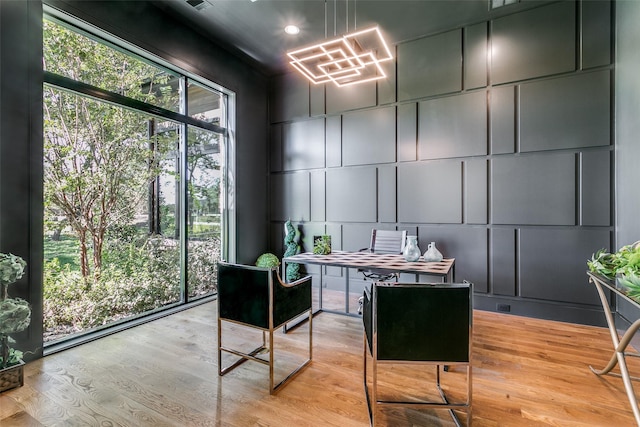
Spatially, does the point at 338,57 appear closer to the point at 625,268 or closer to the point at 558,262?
the point at 625,268

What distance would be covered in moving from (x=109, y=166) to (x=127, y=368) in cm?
216

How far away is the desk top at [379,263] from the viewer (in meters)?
2.83

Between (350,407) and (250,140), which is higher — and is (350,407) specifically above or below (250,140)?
below

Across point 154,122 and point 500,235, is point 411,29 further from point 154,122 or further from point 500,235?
point 154,122

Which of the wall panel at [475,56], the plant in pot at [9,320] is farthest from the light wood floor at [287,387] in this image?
the wall panel at [475,56]

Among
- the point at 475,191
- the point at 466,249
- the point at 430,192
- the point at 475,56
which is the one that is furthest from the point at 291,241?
the point at 475,56

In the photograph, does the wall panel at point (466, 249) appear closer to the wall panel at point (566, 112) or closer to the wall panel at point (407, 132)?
the wall panel at point (407, 132)

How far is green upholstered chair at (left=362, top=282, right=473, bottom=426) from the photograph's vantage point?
164 cm

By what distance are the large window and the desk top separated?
1.76m

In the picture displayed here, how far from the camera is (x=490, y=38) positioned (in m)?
3.81

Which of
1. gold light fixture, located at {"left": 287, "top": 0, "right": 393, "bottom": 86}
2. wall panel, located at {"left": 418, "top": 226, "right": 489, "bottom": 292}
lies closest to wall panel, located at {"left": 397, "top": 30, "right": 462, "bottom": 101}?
gold light fixture, located at {"left": 287, "top": 0, "right": 393, "bottom": 86}

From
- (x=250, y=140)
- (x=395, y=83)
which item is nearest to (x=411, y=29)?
(x=395, y=83)

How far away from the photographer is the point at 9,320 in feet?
6.99

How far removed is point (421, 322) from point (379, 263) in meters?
1.51
